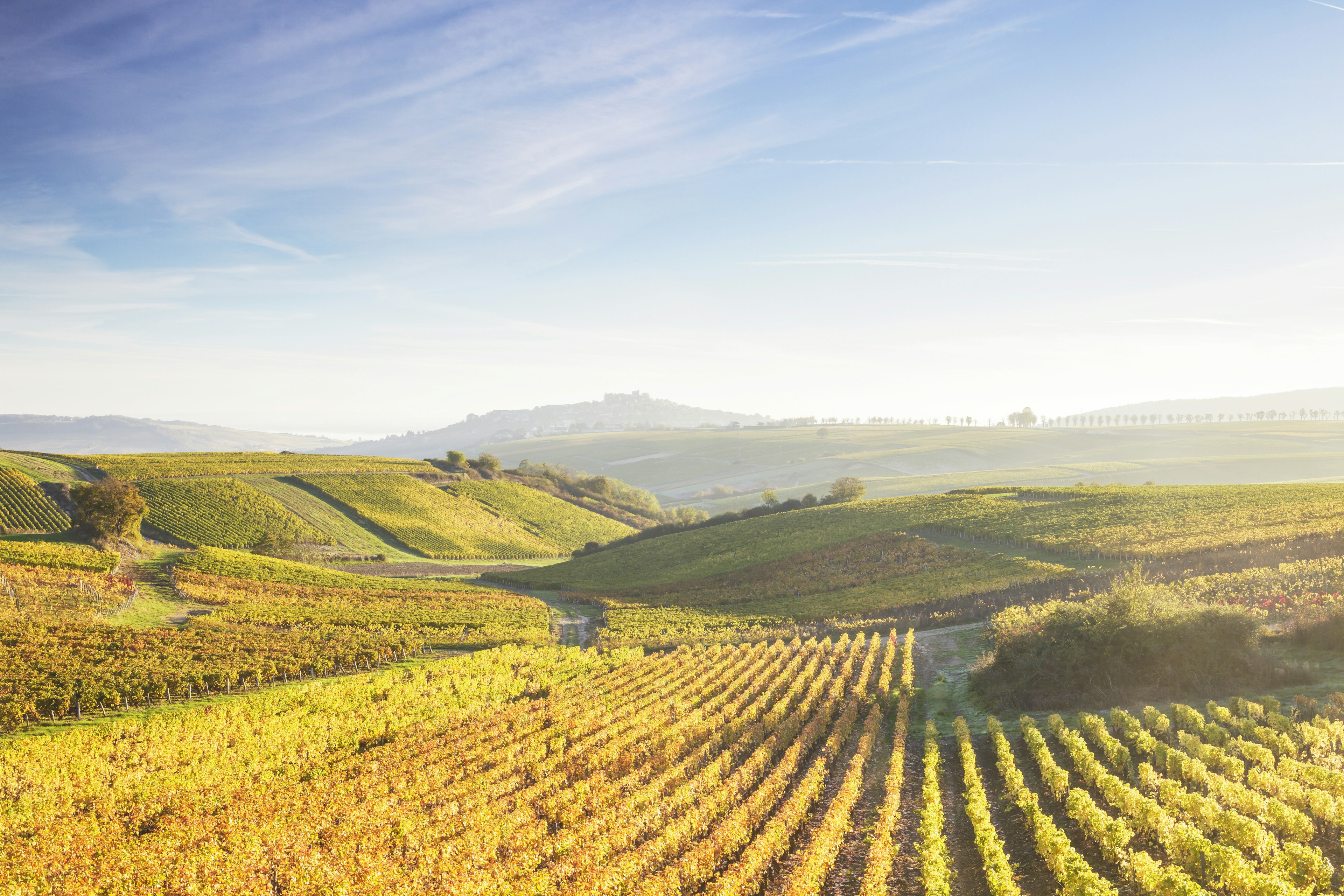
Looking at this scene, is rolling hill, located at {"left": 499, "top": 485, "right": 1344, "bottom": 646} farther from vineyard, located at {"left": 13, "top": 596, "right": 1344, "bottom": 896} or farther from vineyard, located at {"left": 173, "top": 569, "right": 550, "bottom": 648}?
vineyard, located at {"left": 13, "top": 596, "right": 1344, "bottom": 896}

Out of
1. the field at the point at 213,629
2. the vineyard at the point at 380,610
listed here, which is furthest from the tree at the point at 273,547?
the vineyard at the point at 380,610

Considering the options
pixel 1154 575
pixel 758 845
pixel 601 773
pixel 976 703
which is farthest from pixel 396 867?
pixel 1154 575

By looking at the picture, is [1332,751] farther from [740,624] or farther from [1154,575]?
[740,624]

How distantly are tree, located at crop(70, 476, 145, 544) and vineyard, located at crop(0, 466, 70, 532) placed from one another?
6.12 m

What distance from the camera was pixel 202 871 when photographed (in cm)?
1356

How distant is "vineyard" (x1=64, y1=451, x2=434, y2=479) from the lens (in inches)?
3307

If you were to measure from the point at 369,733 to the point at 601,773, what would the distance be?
9.57 m

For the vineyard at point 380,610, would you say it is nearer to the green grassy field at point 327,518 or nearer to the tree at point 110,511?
the tree at point 110,511

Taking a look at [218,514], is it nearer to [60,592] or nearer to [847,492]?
[60,592]

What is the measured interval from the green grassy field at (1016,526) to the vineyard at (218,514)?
94.2 ft

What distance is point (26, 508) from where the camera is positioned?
61844mm

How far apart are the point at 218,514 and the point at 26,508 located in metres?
15.8

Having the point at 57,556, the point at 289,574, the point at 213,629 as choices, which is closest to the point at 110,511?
the point at 57,556

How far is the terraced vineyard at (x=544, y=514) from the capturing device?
10419 centimetres
